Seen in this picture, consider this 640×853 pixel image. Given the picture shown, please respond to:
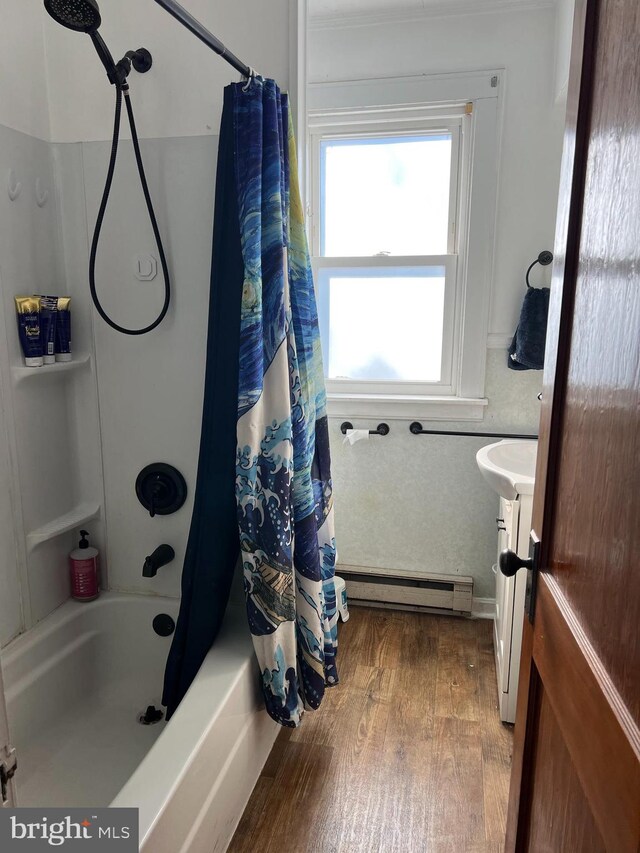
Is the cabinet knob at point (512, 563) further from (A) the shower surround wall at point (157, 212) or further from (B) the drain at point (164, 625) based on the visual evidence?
(B) the drain at point (164, 625)

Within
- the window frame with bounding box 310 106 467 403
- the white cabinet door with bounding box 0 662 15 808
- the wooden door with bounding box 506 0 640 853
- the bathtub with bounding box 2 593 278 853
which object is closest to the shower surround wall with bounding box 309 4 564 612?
the window frame with bounding box 310 106 467 403

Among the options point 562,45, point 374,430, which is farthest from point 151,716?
point 562,45

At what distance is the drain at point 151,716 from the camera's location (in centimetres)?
177

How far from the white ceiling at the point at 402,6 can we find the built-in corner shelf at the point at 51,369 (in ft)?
5.41

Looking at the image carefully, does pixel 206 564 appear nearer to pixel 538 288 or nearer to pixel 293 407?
pixel 293 407

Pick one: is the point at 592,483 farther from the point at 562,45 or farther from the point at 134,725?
the point at 562,45

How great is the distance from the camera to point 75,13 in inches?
47.6

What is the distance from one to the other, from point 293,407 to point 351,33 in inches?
68.6

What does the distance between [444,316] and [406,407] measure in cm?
43

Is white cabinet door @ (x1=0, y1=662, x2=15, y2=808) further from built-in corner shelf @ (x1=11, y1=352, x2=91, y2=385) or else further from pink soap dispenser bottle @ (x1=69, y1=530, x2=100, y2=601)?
pink soap dispenser bottle @ (x1=69, y1=530, x2=100, y2=601)

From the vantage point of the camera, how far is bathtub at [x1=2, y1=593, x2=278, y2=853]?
47.2 inches

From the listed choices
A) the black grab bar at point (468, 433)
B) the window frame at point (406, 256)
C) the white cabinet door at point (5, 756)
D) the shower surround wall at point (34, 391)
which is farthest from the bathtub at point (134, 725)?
the window frame at point (406, 256)

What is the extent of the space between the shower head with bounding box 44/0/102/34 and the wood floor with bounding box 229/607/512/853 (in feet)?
6.51

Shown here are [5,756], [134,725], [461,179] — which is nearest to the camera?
[5,756]
